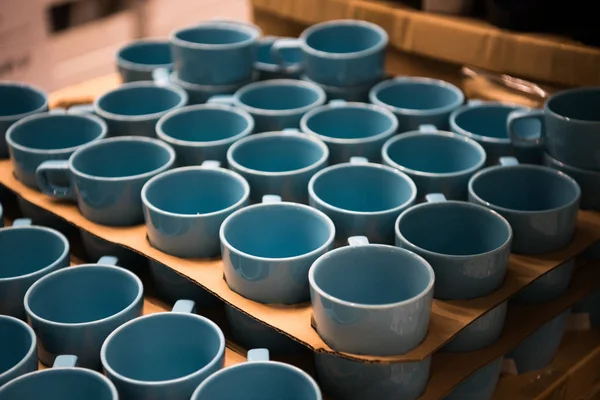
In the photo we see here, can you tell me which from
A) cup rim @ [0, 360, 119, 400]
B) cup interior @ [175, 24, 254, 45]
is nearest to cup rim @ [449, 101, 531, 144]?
cup interior @ [175, 24, 254, 45]

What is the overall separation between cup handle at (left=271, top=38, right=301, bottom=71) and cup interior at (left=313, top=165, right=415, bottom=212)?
32 cm

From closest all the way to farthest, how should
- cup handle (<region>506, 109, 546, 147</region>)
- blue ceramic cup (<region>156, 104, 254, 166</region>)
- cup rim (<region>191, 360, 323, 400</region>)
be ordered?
cup rim (<region>191, 360, 323, 400</region>) → cup handle (<region>506, 109, 546, 147</region>) → blue ceramic cup (<region>156, 104, 254, 166</region>)

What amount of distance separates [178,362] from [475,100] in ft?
1.98

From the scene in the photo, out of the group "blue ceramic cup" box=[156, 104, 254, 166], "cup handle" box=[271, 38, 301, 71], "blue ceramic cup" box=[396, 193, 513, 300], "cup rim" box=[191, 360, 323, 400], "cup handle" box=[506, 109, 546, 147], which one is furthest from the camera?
"cup handle" box=[271, 38, 301, 71]

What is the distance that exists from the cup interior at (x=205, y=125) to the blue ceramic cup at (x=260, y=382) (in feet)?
1.55

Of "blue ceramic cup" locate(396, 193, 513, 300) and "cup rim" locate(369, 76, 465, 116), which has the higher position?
"cup rim" locate(369, 76, 465, 116)

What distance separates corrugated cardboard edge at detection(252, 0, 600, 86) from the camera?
1158mm

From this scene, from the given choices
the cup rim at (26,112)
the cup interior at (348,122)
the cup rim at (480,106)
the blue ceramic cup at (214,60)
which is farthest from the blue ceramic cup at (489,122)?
the cup rim at (26,112)

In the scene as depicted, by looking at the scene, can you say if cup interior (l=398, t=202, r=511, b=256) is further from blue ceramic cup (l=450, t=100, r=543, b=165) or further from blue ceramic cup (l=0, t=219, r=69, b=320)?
blue ceramic cup (l=0, t=219, r=69, b=320)

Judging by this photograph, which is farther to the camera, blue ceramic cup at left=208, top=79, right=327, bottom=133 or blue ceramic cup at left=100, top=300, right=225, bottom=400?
blue ceramic cup at left=208, top=79, right=327, bottom=133

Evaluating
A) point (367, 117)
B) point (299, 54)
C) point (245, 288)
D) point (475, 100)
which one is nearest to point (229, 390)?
point (245, 288)

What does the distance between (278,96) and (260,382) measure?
1.94 feet

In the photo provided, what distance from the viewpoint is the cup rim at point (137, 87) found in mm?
1168

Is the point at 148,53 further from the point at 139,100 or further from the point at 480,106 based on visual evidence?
the point at 480,106
